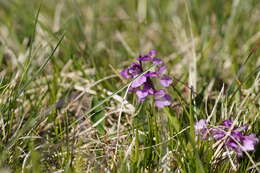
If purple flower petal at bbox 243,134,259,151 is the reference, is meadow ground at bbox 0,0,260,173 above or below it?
above

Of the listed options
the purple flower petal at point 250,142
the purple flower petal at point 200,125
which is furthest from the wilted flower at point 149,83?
the purple flower petal at point 250,142

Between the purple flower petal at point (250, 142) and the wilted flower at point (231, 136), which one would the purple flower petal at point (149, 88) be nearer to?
the wilted flower at point (231, 136)

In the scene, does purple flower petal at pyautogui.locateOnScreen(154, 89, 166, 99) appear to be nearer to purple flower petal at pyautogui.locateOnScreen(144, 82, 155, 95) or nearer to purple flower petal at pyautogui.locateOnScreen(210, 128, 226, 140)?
purple flower petal at pyautogui.locateOnScreen(144, 82, 155, 95)

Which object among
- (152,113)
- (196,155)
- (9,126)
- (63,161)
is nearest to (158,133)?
(152,113)

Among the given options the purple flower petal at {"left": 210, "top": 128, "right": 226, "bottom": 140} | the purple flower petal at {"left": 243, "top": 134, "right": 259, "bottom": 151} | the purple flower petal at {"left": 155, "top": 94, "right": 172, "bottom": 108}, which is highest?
the purple flower petal at {"left": 155, "top": 94, "right": 172, "bottom": 108}

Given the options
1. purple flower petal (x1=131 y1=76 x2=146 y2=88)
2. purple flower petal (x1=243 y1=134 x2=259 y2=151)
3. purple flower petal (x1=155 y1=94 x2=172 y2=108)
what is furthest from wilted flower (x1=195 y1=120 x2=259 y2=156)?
purple flower petal (x1=131 y1=76 x2=146 y2=88)

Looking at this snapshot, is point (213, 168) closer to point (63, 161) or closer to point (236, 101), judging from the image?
point (236, 101)

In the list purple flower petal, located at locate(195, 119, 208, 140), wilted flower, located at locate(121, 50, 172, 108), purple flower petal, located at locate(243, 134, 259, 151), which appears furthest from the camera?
wilted flower, located at locate(121, 50, 172, 108)

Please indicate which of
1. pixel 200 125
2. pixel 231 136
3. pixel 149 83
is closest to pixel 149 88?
pixel 149 83
